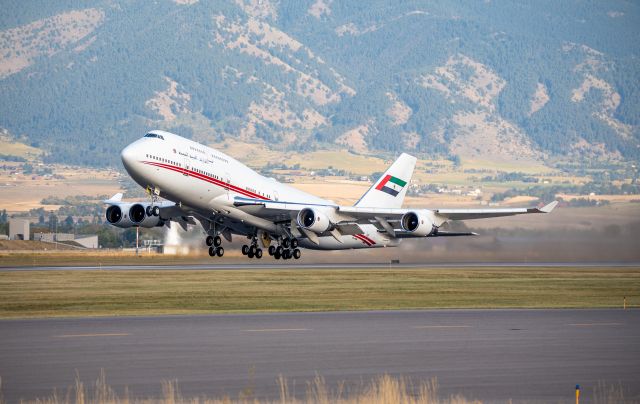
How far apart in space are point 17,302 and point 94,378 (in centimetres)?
2600

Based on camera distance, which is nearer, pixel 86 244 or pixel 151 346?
pixel 151 346

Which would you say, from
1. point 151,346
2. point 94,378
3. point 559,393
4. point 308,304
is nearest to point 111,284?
point 308,304

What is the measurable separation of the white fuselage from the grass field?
4.93 meters

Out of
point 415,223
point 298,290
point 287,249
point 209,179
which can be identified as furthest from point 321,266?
point 298,290

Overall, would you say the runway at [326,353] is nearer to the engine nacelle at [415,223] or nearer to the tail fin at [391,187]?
the engine nacelle at [415,223]

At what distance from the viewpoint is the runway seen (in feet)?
88.1

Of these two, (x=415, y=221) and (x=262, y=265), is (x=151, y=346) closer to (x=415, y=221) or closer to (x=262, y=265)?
(x=415, y=221)

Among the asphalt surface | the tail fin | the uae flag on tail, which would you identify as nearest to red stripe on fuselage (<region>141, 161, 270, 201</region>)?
the tail fin

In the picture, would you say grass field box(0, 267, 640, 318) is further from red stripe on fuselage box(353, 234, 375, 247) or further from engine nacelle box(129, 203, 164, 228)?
engine nacelle box(129, 203, 164, 228)

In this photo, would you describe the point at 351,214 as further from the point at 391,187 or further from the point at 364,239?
the point at 391,187

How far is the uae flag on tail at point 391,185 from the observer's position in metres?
79.5

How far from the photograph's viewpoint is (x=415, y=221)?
219 ft

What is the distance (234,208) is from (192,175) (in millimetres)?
4514

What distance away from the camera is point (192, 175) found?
6078 cm
